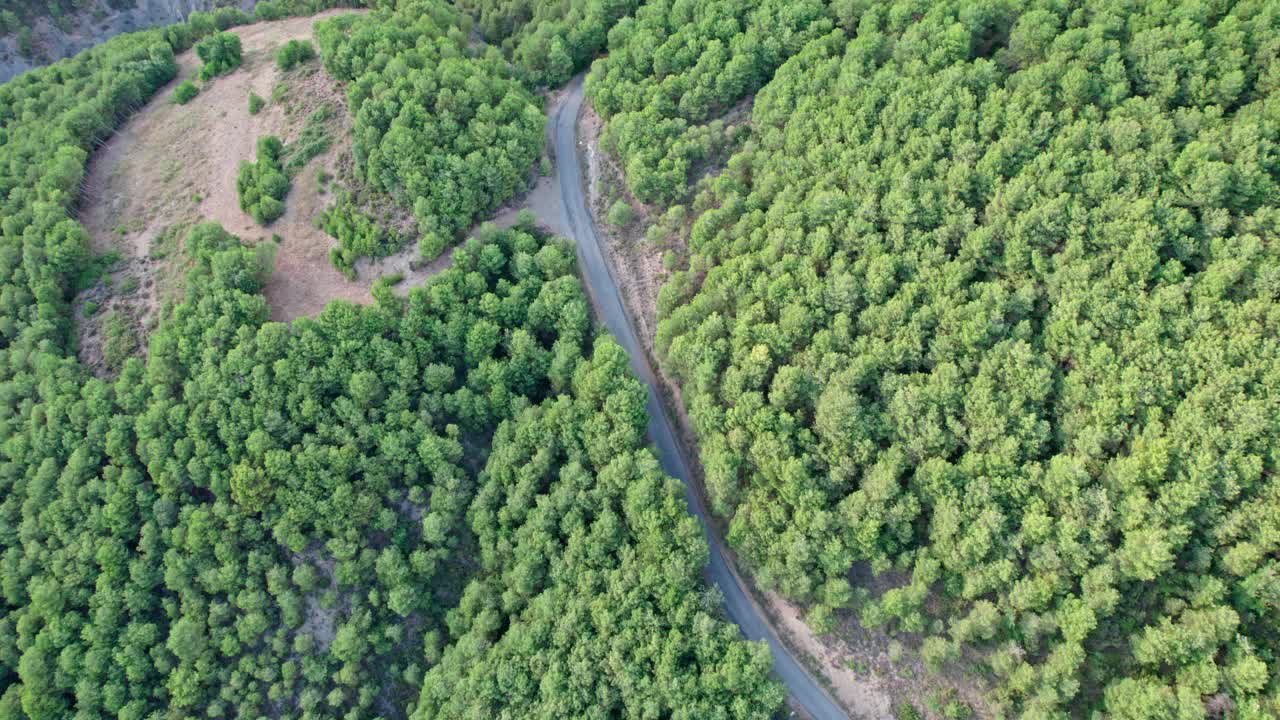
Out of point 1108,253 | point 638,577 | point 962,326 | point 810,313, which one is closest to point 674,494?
point 638,577

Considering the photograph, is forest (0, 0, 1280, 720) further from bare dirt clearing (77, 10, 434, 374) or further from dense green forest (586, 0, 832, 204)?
bare dirt clearing (77, 10, 434, 374)

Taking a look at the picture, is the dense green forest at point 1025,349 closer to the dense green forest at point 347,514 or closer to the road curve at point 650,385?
the road curve at point 650,385

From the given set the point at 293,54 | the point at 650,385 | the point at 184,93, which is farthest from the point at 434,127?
the point at 184,93

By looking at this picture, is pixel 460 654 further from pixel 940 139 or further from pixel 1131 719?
pixel 940 139

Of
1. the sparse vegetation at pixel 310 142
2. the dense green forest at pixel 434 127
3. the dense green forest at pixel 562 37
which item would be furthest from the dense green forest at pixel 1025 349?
the sparse vegetation at pixel 310 142

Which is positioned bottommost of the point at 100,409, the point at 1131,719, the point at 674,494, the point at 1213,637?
the point at 1131,719
